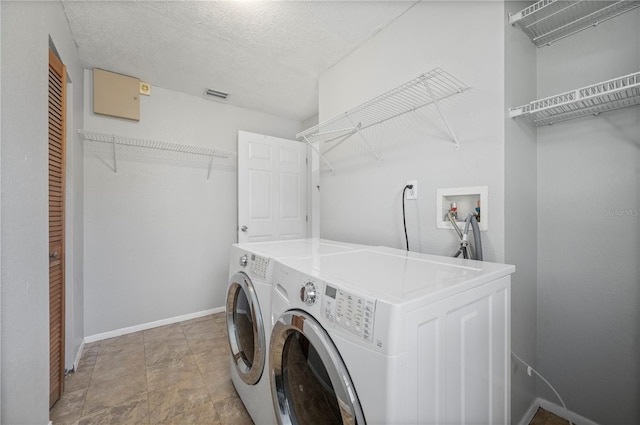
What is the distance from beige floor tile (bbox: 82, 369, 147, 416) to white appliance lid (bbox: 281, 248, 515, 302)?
4.89 ft

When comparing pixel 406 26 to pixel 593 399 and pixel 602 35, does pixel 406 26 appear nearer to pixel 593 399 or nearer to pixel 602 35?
pixel 602 35

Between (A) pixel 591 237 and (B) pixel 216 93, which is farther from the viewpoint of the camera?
(B) pixel 216 93

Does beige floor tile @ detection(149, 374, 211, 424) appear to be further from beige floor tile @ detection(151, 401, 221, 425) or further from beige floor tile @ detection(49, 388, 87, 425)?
beige floor tile @ detection(49, 388, 87, 425)

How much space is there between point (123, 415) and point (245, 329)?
34.0 inches

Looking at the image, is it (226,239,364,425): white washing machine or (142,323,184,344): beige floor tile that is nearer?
(226,239,364,425): white washing machine

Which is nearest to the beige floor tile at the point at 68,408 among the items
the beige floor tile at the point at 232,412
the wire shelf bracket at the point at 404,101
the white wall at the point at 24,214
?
the white wall at the point at 24,214

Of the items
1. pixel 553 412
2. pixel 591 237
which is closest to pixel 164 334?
pixel 553 412

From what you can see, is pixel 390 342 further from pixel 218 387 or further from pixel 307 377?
pixel 218 387

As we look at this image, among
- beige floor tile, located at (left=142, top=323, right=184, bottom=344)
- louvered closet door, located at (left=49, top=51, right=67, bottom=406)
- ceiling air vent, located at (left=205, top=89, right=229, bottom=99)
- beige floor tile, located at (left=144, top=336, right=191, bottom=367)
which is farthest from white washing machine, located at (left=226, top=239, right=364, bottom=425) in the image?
ceiling air vent, located at (left=205, top=89, right=229, bottom=99)

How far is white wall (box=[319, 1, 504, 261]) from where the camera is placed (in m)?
1.35

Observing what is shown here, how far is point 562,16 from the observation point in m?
1.34

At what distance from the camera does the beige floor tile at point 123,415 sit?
4.84 feet

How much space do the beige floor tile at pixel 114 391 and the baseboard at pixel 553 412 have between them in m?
2.29

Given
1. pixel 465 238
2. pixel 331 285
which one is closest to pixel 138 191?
pixel 331 285
